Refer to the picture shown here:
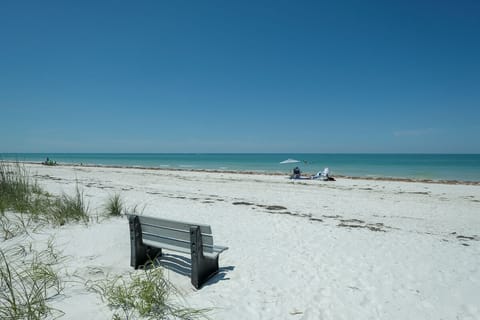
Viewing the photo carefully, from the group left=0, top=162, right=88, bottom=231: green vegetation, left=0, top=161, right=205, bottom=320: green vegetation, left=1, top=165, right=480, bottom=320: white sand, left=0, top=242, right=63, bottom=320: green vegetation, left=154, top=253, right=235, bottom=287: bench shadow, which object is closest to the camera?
left=0, top=242, right=63, bottom=320: green vegetation

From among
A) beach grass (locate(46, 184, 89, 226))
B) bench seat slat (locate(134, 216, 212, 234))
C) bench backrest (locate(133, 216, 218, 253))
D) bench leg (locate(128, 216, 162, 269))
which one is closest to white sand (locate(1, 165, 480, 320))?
bench leg (locate(128, 216, 162, 269))

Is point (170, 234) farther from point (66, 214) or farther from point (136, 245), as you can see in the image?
point (66, 214)

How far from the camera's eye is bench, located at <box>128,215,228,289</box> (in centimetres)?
340

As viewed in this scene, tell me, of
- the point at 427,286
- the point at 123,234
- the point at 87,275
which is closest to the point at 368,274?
the point at 427,286

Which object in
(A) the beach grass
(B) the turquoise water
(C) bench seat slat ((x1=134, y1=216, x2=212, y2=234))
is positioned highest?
(C) bench seat slat ((x1=134, y1=216, x2=212, y2=234))

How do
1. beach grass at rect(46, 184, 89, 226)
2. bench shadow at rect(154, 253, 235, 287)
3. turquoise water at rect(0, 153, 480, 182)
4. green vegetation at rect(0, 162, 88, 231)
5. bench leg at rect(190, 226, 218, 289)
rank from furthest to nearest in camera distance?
turquoise water at rect(0, 153, 480, 182) → beach grass at rect(46, 184, 89, 226) → green vegetation at rect(0, 162, 88, 231) → bench shadow at rect(154, 253, 235, 287) → bench leg at rect(190, 226, 218, 289)

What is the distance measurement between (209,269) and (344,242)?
3266 mm

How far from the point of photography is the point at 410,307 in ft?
10.3

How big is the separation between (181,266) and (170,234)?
684 mm

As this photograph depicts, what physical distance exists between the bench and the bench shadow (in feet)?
0.27

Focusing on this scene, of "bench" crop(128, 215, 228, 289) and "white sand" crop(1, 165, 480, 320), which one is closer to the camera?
"white sand" crop(1, 165, 480, 320)

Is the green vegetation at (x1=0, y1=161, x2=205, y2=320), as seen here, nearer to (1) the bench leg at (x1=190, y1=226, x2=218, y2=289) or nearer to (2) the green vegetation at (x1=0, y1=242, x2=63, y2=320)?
(2) the green vegetation at (x1=0, y1=242, x2=63, y2=320)

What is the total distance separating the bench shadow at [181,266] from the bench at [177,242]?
8 cm

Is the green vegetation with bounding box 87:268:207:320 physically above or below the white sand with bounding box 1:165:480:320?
above
